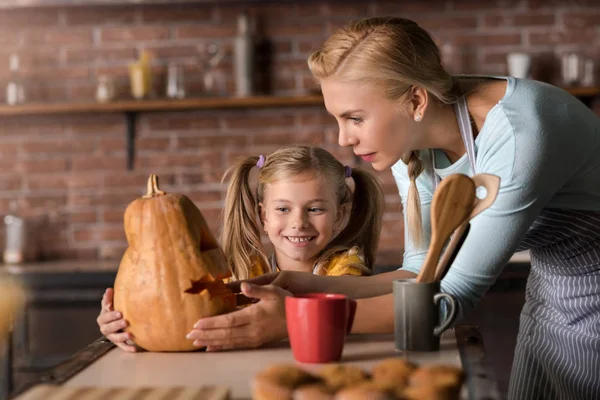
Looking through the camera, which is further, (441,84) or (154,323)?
(441,84)

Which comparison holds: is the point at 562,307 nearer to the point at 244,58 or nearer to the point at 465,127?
the point at 465,127

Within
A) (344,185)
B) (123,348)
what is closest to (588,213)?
(344,185)

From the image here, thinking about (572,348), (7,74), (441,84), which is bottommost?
(572,348)

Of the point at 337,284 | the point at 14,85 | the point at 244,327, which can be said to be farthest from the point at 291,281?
the point at 14,85

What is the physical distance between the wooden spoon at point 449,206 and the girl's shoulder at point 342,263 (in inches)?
26.8

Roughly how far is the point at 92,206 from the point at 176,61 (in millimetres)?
707

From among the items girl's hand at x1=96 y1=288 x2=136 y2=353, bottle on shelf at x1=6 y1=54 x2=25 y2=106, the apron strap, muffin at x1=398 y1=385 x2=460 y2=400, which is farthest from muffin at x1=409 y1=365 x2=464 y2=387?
bottle on shelf at x1=6 y1=54 x2=25 y2=106

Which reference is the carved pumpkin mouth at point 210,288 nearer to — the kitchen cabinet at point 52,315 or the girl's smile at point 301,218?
the girl's smile at point 301,218

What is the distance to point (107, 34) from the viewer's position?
338 cm

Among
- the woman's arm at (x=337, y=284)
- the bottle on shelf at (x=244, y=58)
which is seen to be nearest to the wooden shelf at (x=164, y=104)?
the bottle on shelf at (x=244, y=58)

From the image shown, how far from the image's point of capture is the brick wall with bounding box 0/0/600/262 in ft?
10.8

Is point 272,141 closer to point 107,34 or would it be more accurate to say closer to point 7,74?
point 107,34

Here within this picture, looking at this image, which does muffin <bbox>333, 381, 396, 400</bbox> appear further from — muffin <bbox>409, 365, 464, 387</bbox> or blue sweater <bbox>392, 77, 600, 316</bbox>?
blue sweater <bbox>392, 77, 600, 316</bbox>

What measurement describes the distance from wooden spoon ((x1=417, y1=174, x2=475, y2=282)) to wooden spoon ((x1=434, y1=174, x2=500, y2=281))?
1cm
